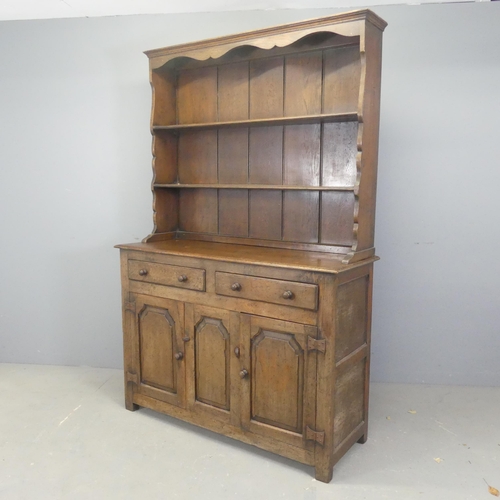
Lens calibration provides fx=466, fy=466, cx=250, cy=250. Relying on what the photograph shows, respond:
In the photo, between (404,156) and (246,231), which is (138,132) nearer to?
(246,231)

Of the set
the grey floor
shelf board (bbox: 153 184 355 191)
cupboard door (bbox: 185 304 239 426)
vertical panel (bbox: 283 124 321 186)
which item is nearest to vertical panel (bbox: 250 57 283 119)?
vertical panel (bbox: 283 124 321 186)

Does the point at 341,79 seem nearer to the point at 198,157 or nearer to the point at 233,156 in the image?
the point at 233,156

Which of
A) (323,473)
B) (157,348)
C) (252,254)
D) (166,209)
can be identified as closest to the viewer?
(323,473)

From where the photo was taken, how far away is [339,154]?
2551 mm

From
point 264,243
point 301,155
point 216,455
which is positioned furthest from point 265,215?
point 216,455

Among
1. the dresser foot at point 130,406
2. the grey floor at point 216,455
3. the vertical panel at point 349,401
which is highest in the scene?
the vertical panel at point 349,401

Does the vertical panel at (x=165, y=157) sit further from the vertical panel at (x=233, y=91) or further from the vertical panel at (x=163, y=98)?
the vertical panel at (x=233, y=91)

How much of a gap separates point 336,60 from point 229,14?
94cm

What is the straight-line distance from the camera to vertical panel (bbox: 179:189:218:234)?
2980 mm

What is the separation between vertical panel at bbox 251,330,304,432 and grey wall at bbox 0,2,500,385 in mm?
1117

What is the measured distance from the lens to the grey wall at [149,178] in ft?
9.36

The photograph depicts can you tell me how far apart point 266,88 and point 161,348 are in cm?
162

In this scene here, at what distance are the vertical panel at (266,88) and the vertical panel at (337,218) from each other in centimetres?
58

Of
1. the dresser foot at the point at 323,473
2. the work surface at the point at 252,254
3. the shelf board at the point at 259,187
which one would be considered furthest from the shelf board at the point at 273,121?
the dresser foot at the point at 323,473
